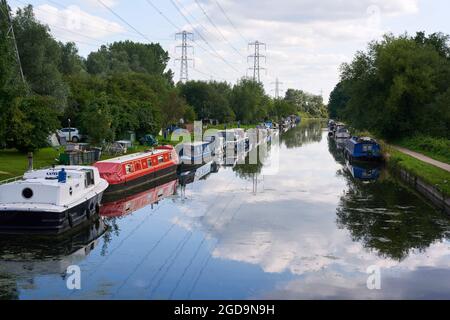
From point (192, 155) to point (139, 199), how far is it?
1374 centimetres

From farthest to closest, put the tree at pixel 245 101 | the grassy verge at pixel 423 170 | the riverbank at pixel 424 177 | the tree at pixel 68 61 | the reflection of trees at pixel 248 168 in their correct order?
1. the tree at pixel 245 101
2. the tree at pixel 68 61
3. the reflection of trees at pixel 248 168
4. the grassy verge at pixel 423 170
5. the riverbank at pixel 424 177

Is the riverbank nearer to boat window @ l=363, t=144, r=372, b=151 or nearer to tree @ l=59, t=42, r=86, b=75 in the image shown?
boat window @ l=363, t=144, r=372, b=151

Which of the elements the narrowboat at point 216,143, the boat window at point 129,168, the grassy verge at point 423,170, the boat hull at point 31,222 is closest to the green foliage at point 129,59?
the narrowboat at point 216,143

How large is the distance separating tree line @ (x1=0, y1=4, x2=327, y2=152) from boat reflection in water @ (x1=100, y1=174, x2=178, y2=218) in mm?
6465

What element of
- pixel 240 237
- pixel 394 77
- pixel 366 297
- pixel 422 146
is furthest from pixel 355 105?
pixel 366 297

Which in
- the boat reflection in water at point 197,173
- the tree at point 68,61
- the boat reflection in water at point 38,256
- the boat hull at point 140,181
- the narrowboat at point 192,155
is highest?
the tree at point 68,61

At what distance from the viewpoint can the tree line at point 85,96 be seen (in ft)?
111

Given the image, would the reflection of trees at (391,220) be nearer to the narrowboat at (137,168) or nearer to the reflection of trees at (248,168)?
the reflection of trees at (248,168)

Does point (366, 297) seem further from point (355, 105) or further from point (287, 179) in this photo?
point (355, 105)

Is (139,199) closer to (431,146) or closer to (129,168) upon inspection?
(129,168)

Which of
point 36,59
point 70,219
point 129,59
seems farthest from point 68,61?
point 70,219

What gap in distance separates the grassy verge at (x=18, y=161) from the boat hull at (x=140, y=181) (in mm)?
4451

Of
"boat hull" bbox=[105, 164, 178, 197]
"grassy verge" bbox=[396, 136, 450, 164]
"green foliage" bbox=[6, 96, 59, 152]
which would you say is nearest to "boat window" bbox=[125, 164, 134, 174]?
"boat hull" bbox=[105, 164, 178, 197]
